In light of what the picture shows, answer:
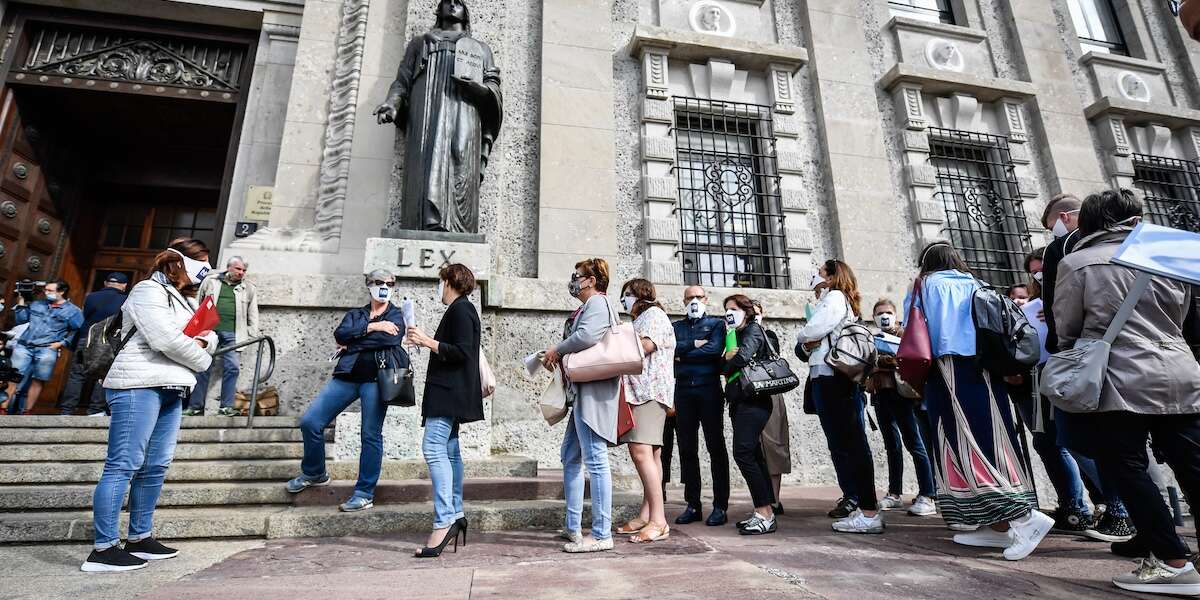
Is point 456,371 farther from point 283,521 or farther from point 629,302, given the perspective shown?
point 283,521

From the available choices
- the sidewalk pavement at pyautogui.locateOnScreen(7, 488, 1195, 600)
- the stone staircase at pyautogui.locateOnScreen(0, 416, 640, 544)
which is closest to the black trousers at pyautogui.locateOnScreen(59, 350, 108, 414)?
the stone staircase at pyautogui.locateOnScreen(0, 416, 640, 544)

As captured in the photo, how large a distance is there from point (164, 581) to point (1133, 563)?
4.73 m

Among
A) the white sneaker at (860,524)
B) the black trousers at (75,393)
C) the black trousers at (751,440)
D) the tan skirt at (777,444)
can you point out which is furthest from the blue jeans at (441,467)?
the black trousers at (75,393)

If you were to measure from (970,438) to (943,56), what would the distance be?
8479 mm

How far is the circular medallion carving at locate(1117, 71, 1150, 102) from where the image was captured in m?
9.94

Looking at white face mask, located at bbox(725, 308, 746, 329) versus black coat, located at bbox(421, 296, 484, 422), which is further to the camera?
white face mask, located at bbox(725, 308, 746, 329)

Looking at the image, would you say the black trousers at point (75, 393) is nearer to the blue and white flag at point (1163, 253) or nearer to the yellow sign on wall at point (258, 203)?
the yellow sign on wall at point (258, 203)

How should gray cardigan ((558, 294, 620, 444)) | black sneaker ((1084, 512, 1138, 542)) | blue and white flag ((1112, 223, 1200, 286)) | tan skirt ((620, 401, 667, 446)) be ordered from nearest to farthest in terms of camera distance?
blue and white flag ((1112, 223, 1200, 286)) < gray cardigan ((558, 294, 620, 444)) < black sneaker ((1084, 512, 1138, 542)) < tan skirt ((620, 401, 667, 446))

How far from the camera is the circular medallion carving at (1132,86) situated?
994cm

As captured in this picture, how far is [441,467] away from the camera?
3.34 metres

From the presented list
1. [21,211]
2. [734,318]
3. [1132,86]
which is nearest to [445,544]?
[734,318]

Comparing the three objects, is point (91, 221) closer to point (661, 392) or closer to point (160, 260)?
point (160, 260)

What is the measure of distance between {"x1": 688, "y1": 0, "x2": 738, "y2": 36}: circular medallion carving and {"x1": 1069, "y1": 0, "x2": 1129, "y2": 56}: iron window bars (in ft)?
22.6

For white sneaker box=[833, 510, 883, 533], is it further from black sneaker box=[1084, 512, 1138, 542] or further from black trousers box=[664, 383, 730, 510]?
black sneaker box=[1084, 512, 1138, 542]
